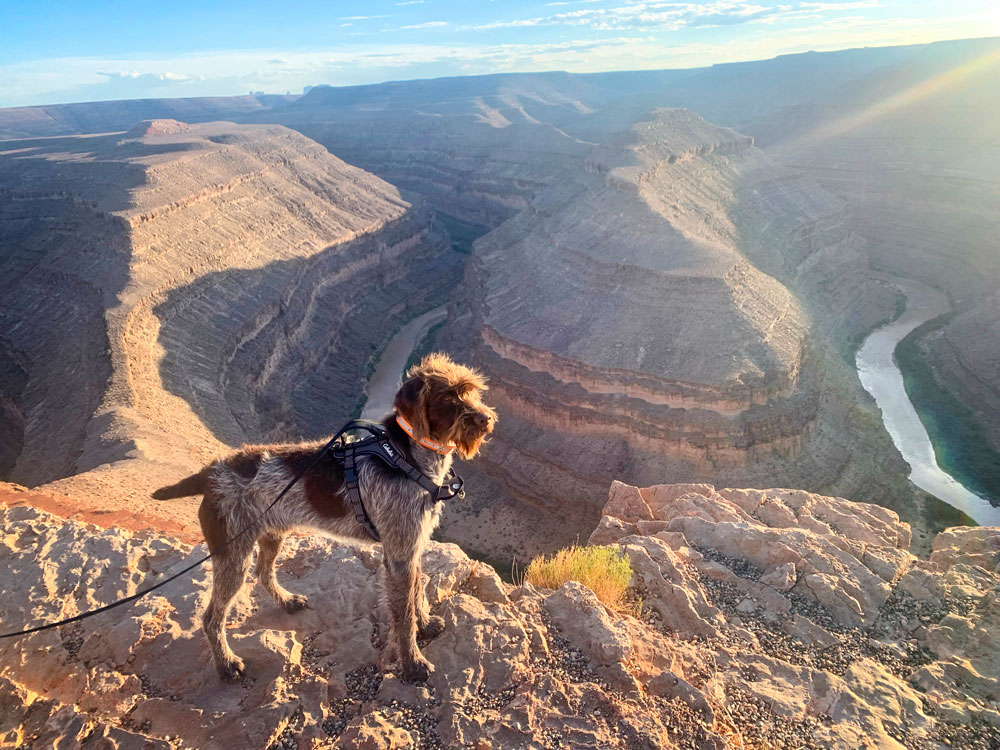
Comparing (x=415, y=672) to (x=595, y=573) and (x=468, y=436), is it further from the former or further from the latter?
(x=595, y=573)

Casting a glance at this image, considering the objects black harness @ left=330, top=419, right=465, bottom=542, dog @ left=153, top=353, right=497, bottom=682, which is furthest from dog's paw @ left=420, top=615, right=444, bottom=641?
black harness @ left=330, top=419, right=465, bottom=542

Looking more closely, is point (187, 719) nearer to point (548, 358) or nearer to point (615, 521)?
point (615, 521)

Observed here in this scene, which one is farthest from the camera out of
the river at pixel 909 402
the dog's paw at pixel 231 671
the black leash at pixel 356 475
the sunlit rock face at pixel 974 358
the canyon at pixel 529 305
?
the sunlit rock face at pixel 974 358

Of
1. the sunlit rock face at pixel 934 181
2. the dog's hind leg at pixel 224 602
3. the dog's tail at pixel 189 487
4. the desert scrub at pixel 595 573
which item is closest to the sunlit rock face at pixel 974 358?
the sunlit rock face at pixel 934 181

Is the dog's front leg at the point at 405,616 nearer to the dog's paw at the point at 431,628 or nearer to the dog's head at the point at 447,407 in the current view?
the dog's paw at the point at 431,628

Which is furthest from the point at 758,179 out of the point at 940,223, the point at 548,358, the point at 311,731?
the point at 311,731

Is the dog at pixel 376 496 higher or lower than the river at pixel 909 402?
higher

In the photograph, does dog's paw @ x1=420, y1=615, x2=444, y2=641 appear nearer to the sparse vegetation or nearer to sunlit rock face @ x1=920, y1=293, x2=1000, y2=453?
the sparse vegetation
